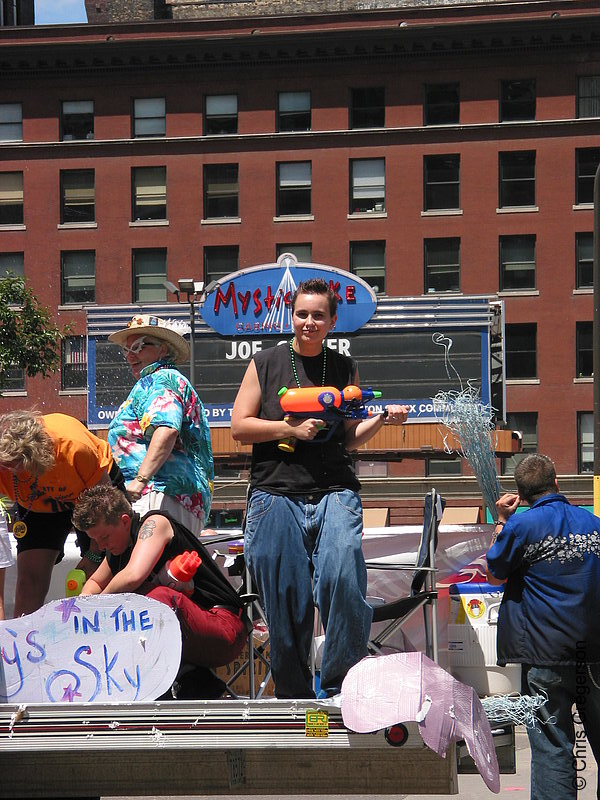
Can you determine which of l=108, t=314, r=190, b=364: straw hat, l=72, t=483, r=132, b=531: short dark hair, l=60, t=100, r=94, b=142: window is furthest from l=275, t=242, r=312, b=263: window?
l=72, t=483, r=132, b=531: short dark hair

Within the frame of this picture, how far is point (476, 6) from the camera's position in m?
45.8

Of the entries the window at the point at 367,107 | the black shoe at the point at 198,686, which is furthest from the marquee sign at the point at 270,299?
the black shoe at the point at 198,686

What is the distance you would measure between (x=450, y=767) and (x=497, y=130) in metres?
42.9

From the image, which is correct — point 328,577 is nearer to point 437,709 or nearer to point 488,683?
point 437,709

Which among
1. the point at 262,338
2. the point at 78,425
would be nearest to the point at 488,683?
the point at 78,425

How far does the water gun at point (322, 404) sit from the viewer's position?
14.6 feet

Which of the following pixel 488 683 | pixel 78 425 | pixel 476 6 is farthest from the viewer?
pixel 476 6

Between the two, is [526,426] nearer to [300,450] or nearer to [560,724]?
[560,724]

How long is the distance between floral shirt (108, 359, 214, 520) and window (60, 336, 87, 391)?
40.6 meters

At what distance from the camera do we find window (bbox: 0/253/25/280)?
46466 millimetres

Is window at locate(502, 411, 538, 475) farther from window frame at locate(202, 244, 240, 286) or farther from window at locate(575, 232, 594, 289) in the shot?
window frame at locate(202, 244, 240, 286)

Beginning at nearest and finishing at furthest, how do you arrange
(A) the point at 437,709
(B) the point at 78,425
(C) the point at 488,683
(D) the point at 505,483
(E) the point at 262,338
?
(A) the point at 437,709, (B) the point at 78,425, (C) the point at 488,683, (E) the point at 262,338, (D) the point at 505,483

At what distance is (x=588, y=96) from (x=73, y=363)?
21716 mm

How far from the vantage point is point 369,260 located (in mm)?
44969
